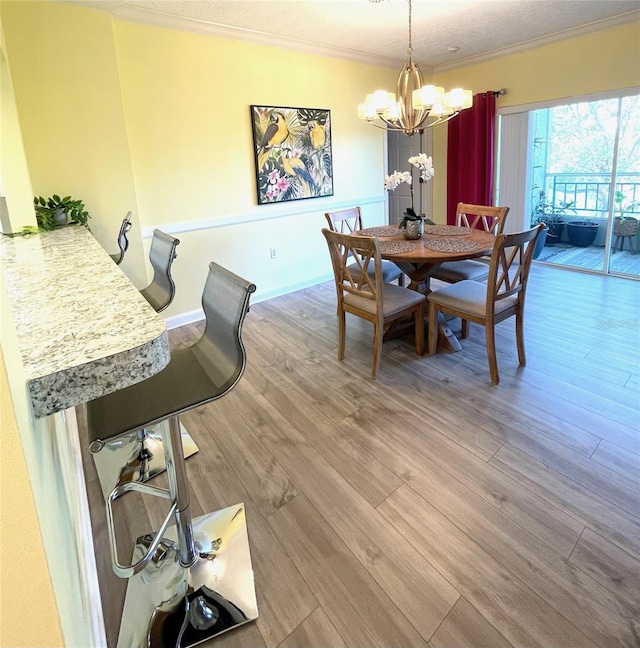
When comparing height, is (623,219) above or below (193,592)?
above

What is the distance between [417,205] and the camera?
6117mm

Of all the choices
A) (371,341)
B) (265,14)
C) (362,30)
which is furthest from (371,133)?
(371,341)

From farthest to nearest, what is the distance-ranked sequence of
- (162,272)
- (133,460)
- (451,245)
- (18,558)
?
(451,245) → (162,272) → (133,460) → (18,558)

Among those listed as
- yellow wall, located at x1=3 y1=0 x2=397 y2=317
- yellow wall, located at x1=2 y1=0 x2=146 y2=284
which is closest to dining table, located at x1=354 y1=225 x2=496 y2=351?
yellow wall, located at x1=3 y1=0 x2=397 y2=317

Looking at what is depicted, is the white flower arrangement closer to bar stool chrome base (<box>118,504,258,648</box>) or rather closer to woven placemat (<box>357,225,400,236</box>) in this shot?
woven placemat (<box>357,225,400,236</box>)

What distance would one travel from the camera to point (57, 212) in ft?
9.53

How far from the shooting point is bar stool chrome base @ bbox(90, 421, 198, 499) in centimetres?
194

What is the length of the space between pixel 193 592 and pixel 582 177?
586 centimetres

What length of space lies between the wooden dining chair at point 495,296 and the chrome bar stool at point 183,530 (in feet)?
5.61

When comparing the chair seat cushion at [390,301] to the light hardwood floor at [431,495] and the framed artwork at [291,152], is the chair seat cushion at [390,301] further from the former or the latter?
the framed artwork at [291,152]

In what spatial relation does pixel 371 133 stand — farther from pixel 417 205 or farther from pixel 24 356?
pixel 24 356

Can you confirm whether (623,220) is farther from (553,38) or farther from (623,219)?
(553,38)

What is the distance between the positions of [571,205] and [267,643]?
594 centimetres

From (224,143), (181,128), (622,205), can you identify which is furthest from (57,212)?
(622,205)
